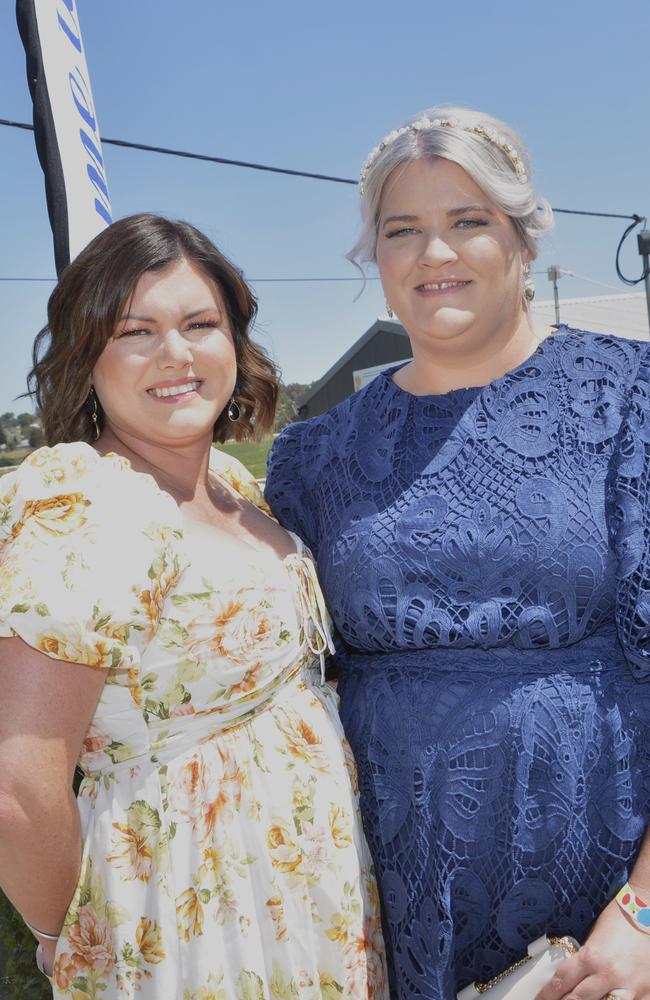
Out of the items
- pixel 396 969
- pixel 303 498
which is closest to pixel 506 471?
pixel 303 498

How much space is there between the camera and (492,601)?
1.69 m

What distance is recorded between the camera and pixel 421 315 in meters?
1.87

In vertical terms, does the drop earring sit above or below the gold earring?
above

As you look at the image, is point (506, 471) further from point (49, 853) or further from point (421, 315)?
point (49, 853)

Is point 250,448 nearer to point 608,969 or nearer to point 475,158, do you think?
point 475,158

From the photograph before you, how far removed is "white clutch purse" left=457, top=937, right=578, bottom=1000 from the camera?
1.55 meters

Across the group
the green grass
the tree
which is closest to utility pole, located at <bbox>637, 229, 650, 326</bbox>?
the green grass

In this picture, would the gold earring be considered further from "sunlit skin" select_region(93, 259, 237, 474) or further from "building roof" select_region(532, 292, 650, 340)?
"building roof" select_region(532, 292, 650, 340)

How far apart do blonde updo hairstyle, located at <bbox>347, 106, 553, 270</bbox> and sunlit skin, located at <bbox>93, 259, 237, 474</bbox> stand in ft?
1.51

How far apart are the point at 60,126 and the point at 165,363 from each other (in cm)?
130

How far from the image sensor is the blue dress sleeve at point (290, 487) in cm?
209

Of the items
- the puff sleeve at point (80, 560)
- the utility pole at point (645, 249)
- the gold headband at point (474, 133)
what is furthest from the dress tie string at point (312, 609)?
the utility pole at point (645, 249)

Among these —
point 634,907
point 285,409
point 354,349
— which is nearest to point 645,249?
point 285,409

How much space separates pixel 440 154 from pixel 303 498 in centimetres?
82
